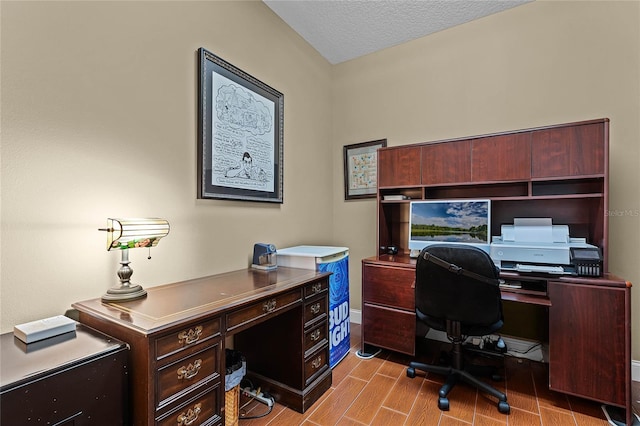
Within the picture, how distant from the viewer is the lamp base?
1.38 m

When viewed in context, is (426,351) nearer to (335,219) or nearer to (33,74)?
(335,219)

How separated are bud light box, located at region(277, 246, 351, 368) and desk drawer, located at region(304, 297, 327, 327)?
0.80 ft

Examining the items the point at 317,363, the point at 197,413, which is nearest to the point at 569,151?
the point at 317,363

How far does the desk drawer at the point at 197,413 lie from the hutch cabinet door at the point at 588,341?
204 centimetres

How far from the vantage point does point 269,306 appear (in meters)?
1.60

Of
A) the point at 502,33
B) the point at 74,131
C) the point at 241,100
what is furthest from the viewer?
the point at 502,33

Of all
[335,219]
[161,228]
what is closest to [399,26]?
[335,219]

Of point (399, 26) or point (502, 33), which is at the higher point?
point (399, 26)

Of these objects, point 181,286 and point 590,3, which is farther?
point 590,3

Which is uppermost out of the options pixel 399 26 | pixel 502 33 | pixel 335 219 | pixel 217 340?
pixel 399 26

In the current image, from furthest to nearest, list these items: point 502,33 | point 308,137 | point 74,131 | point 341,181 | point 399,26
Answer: point 341,181, point 308,137, point 399,26, point 502,33, point 74,131

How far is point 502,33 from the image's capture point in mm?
2619

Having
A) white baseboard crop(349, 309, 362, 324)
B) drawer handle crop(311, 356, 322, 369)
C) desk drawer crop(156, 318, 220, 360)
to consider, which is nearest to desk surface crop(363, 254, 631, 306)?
drawer handle crop(311, 356, 322, 369)

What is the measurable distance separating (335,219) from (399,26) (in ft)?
6.90
